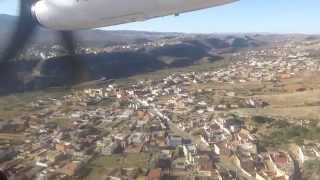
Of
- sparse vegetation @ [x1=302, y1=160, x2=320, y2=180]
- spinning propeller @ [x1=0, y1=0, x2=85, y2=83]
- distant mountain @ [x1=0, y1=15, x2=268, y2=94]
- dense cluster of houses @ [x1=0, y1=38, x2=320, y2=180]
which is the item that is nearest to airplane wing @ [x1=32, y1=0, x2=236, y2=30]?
spinning propeller @ [x1=0, y1=0, x2=85, y2=83]

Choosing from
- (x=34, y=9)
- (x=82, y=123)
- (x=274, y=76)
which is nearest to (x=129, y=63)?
(x=274, y=76)

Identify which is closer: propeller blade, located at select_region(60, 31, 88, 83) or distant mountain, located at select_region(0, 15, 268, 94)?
propeller blade, located at select_region(60, 31, 88, 83)

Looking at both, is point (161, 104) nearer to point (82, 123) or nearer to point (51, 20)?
point (82, 123)

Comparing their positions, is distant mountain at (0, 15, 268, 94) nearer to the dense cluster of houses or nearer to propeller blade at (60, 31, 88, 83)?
propeller blade at (60, 31, 88, 83)

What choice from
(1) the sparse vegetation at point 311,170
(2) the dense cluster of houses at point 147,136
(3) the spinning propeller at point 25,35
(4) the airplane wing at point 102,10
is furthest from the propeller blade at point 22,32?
(1) the sparse vegetation at point 311,170

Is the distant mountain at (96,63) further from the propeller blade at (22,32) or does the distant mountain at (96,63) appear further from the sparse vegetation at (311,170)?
the sparse vegetation at (311,170)

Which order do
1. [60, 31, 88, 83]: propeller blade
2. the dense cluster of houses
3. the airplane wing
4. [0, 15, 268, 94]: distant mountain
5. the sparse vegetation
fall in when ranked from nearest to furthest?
the airplane wing → [60, 31, 88, 83]: propeller blade → [0, 15, 268, 94]: distant mountain → the sparse vegetation → the dense cluster of houses
